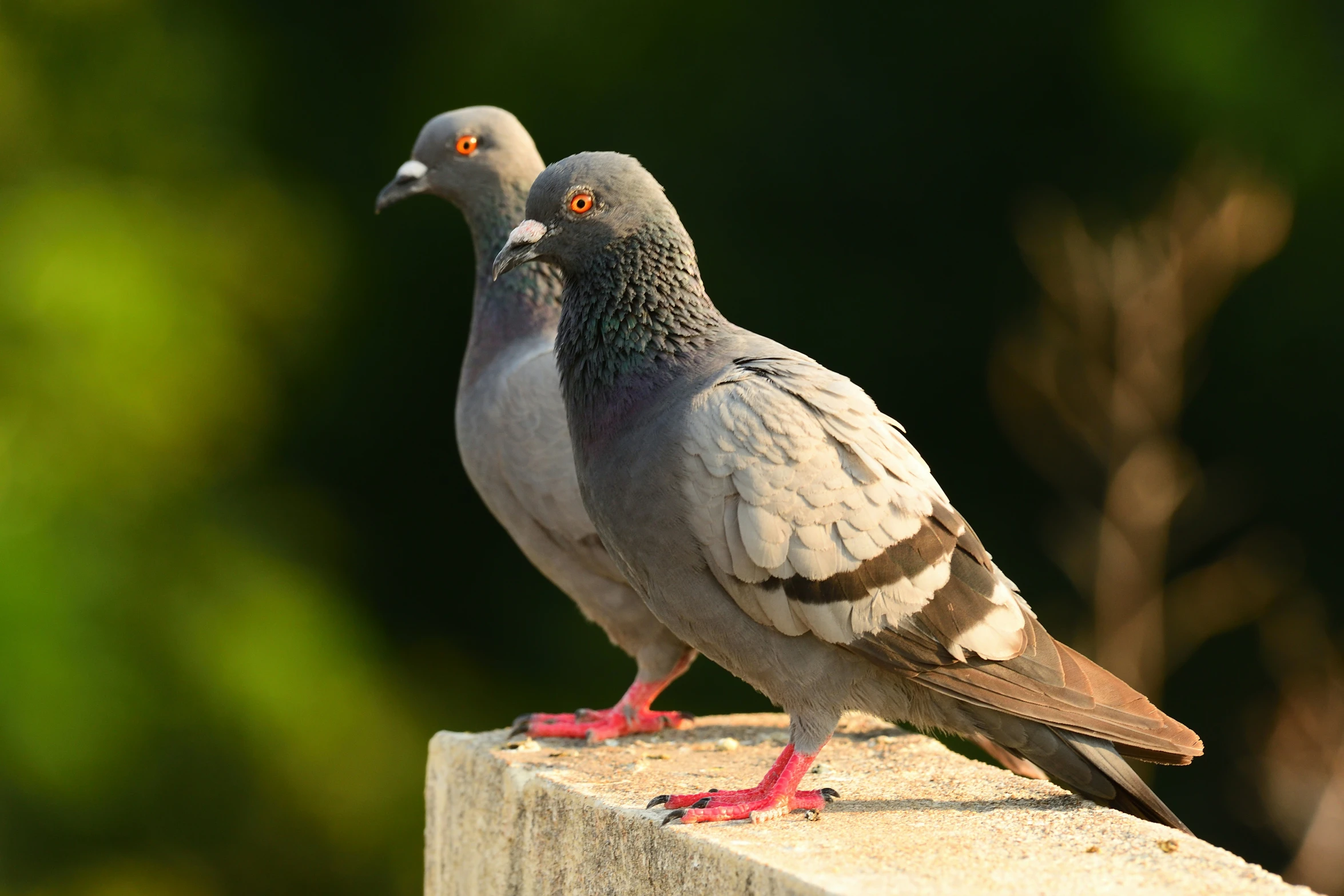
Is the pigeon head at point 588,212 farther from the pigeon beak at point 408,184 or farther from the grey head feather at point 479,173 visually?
the pigeon beak at point 408,184

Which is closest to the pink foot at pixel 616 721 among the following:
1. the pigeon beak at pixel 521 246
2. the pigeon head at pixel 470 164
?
the pigeon beak at pixel 521 246

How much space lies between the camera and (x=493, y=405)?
511cm

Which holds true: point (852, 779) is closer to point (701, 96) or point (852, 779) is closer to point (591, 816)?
point (591, 816)

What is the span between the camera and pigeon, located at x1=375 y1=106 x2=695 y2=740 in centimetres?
492

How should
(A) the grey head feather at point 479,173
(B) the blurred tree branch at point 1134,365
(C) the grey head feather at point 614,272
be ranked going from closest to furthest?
→ 1. (C) the grey head feather at point 614,272
2. (A) the grey head feather at point 479,173
3. (B) the blurred tree branch at point 1134,365

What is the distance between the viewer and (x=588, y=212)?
3.88 m

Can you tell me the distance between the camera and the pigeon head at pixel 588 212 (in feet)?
12.7

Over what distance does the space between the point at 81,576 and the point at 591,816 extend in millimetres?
5068

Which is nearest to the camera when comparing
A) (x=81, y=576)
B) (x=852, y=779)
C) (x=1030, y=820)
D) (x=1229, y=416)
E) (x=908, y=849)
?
(x=908, y=849)

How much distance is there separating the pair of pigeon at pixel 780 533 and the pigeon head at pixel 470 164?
1634mm

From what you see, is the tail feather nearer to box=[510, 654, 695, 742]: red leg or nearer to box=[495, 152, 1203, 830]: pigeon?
box=[495, 152, 1203, 830]: pigeon

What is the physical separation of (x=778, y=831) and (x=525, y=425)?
1988 mm

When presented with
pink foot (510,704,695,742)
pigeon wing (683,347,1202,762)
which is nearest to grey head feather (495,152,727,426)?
pigeon wing (683,347,1202,762)

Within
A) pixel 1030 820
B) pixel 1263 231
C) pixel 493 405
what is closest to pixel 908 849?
pixel 1030 820
